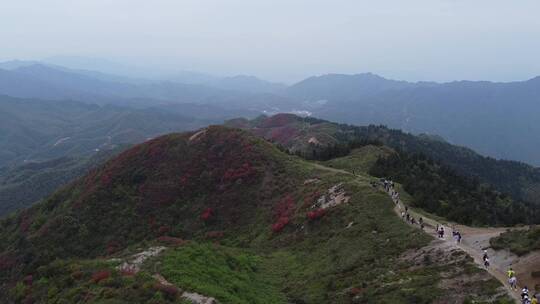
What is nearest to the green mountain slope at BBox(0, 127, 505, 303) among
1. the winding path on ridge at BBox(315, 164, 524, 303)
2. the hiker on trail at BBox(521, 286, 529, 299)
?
the winding path on ridge at BBox(315, 164, 524, 303)

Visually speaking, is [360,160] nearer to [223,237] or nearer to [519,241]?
[223,237]

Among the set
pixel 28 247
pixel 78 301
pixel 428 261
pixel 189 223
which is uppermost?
pixel 428 261

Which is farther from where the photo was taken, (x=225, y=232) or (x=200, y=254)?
(x=225, y=232)

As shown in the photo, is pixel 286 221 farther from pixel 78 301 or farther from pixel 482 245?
pixel 78 301

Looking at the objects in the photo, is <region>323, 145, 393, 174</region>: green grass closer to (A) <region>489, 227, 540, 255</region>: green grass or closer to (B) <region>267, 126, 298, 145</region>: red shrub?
(A) <region>489, 227, 540, 255</region>: green grass

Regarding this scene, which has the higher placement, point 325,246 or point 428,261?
point 428,261

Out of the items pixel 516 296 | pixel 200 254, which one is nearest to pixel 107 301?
pixel 200 254
